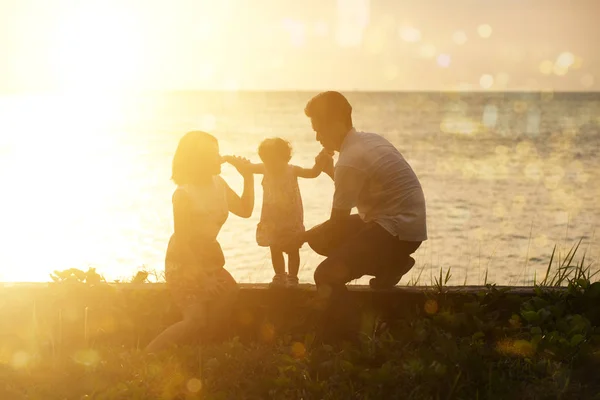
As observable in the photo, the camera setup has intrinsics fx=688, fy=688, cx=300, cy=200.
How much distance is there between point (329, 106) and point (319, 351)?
2.04 m

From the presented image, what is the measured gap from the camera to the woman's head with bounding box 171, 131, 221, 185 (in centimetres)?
543

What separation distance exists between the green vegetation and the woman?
27 centimetres

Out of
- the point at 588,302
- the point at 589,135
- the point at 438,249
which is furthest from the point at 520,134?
the point at 588,302

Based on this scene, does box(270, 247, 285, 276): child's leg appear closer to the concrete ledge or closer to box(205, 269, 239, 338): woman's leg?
the concrete ledge

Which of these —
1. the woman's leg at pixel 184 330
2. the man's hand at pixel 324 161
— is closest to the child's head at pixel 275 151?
the man's hand at pixel 324 161

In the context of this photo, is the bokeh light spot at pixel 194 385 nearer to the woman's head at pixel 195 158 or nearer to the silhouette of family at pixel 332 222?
the silhouette of family at pixel 332 222

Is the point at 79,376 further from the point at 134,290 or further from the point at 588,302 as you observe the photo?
the point at 588,302

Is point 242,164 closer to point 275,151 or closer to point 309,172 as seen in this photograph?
point 275,151

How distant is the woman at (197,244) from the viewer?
534 cm

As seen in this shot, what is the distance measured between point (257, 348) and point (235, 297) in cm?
60

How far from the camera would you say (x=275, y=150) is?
21.4ft

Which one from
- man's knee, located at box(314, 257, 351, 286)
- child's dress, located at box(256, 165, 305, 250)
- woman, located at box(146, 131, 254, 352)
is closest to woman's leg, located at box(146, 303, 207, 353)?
woman, located at box(146, 131, 254, 352)

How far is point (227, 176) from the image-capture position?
30266mm

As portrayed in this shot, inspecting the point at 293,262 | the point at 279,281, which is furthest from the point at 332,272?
the point at 293,262
